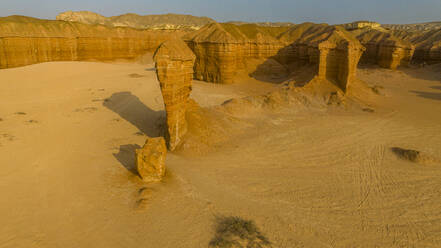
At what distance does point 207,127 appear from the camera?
10.3m

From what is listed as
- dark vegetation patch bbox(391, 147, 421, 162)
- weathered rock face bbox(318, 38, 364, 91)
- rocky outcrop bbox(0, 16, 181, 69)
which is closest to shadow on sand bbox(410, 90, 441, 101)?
weathered rock face bbox(318, 38, 364, 91)

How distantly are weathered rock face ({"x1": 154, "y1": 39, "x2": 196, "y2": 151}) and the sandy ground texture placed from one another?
1284mm

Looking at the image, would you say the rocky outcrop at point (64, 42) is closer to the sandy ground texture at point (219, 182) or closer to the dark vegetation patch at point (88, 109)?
the sandy ground texture at point (219, 182)

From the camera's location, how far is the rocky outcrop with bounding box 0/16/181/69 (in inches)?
881

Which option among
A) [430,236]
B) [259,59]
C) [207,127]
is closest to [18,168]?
[207,127]

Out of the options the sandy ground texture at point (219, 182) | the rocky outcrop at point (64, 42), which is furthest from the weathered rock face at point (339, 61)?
the rocky outcrop at point (64, 42)

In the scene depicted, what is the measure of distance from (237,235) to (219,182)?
89.9 inches

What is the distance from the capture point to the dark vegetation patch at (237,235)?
4851 mm

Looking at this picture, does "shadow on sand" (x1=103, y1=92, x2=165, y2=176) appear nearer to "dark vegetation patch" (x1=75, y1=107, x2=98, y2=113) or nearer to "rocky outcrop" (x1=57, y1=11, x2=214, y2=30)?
"dark vegetation patch" (x1=75, y1=107, x2=98, y2=113)

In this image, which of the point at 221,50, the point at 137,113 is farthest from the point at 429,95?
the point at 137,113

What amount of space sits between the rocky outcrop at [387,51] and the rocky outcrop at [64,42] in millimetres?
28053

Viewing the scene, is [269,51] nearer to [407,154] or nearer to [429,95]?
[429,95]

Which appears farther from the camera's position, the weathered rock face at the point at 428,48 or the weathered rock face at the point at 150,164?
the weathered rock face at the point at 428,48

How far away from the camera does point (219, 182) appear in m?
7.21
